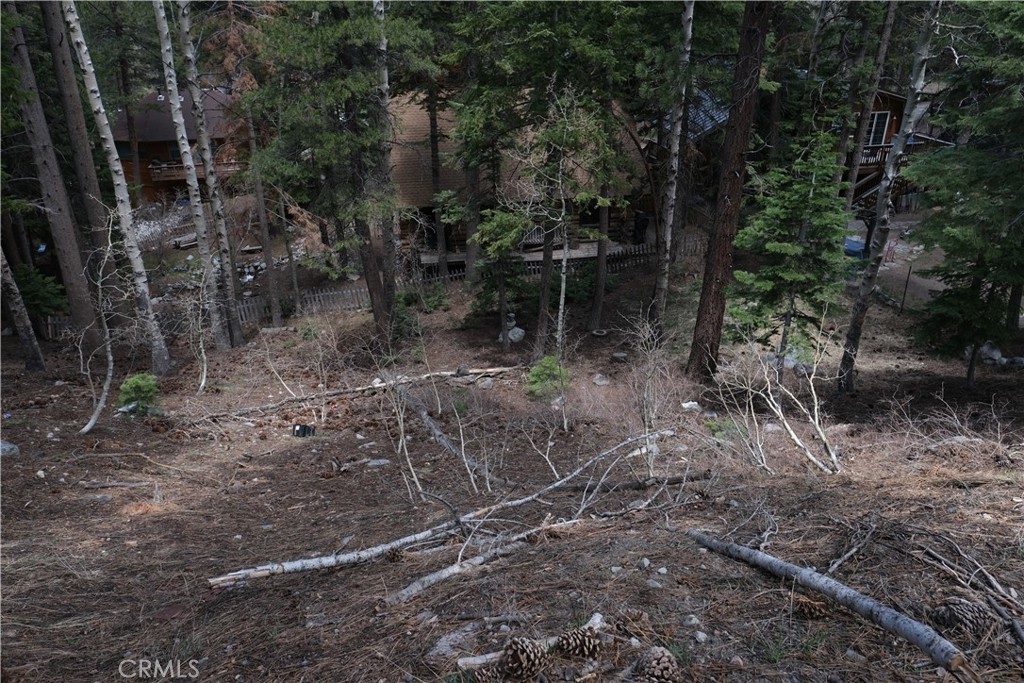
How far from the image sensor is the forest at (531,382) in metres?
4.01

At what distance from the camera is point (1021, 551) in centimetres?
415

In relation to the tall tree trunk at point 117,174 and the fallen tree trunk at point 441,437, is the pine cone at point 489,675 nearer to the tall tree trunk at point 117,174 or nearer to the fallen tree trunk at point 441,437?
the fallen tree trunk at point 441,437

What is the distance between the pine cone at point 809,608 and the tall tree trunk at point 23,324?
51.8 feet

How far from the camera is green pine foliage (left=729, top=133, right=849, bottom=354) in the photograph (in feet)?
35.7

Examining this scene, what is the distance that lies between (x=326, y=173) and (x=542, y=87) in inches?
234

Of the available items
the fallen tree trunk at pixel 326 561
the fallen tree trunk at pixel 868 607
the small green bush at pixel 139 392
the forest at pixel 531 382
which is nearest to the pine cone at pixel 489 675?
the forest at pixel 531 382

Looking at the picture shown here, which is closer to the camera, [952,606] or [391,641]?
[952,606]

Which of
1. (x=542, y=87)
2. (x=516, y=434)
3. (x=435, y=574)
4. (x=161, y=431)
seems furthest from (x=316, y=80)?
(x=435, y=574)

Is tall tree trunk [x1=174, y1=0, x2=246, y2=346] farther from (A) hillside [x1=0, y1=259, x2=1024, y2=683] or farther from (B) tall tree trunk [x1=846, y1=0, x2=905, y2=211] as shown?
(B) tall tree trunk [x1=846, y1=0, x2=905, y2=211]

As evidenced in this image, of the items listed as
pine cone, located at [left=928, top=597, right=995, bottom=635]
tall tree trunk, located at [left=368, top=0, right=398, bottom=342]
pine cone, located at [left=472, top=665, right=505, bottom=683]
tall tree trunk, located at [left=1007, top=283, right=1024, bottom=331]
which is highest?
tall tree trunk, located at [left=368, top=0, right=398, bottom=342]

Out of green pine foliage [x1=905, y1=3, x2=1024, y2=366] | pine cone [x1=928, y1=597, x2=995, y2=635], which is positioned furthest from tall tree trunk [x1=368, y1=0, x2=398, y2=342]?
pine cone [x1=928, y1=597, x2=995, y2=635]

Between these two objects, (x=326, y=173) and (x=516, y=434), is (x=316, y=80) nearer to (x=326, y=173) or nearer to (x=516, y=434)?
(x=326, y=173)

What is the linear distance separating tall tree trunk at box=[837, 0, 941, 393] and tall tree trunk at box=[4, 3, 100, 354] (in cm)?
1631

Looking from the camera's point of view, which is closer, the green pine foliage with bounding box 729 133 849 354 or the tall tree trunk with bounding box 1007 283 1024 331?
the green pine foliage with bounding box 729 133 849 354
